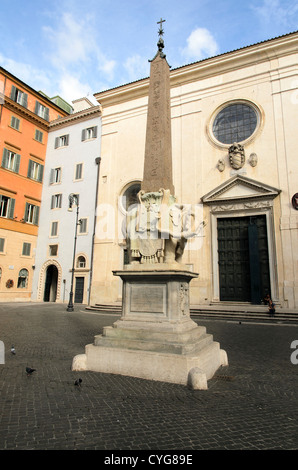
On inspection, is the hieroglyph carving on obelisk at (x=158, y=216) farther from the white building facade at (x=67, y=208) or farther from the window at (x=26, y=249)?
the window at (x=26, y=249)

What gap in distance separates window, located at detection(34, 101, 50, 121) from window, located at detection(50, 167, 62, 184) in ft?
17.5

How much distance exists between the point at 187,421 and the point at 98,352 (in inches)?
84.3

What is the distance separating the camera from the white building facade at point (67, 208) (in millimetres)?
22688

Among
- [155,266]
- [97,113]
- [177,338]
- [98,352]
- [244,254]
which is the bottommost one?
[98,352]

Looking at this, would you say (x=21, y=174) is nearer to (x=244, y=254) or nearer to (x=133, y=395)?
(x=244, y=254)

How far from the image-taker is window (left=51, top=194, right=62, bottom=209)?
24.8 m

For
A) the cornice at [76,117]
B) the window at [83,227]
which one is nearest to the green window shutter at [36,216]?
the window at [83,227]

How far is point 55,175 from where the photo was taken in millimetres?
25734

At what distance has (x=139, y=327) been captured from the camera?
4.85 metres

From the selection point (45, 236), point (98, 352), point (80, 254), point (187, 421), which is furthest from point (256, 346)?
point (45, 236)

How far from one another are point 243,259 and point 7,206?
17.5m

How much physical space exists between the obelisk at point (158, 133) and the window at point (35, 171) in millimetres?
20263

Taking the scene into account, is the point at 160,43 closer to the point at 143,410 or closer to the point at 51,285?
the point at 143,410

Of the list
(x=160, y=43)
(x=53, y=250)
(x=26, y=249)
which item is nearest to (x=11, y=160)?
(x=26, y=249)
